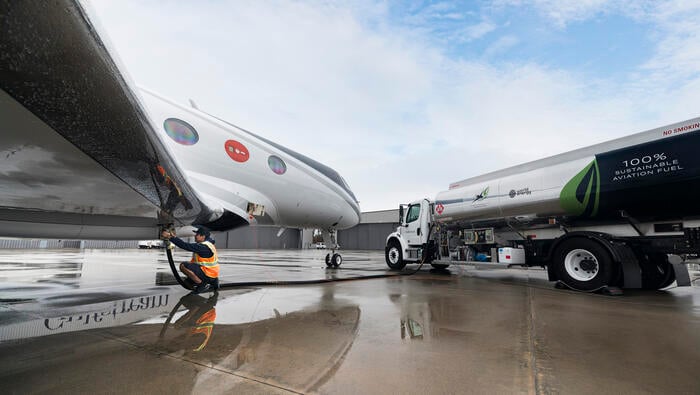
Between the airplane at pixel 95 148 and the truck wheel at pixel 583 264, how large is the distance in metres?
6.67

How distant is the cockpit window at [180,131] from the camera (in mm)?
5844

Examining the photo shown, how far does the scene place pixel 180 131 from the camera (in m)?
6.06


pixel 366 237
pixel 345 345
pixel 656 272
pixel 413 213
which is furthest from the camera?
pixel 366 237

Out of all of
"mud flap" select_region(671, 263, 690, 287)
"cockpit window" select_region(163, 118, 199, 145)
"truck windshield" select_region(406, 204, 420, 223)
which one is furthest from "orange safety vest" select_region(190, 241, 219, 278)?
"mud flap" select_region(671, 263, 690, 287)

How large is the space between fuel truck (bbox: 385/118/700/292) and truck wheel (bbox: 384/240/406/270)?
9.08 ft

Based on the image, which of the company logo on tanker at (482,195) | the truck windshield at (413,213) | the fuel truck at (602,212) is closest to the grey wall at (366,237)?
the truck windshield at (413,213)

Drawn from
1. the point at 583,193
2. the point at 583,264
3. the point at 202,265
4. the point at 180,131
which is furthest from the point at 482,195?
the point at 180,131

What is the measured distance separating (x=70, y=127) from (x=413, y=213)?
35.1 feet

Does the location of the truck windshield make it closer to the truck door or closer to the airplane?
the truck door

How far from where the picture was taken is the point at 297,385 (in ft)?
6.96

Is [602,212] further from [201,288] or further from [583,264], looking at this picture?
[201,288]

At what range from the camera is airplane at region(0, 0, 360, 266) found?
1.23 meters

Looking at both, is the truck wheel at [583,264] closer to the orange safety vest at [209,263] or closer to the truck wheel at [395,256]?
the truck wheel at [395,256]

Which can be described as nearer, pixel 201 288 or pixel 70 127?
pixel 70 127
